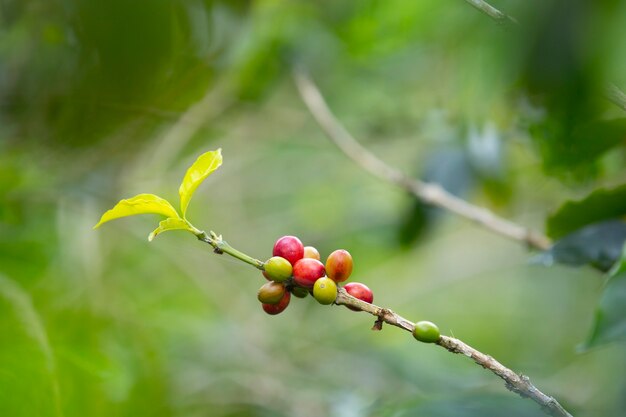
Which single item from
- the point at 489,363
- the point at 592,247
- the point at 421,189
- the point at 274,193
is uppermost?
the point at 274,193

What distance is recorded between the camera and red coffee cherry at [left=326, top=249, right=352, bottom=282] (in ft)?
1.77

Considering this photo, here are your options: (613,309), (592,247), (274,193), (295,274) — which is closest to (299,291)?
(295,274)

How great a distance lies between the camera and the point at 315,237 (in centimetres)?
218

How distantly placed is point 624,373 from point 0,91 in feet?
4.03

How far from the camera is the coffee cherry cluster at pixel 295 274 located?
53 centimetres

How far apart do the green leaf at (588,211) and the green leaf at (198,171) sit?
45 centimetres

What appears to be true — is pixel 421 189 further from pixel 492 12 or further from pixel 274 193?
pixel 274 193

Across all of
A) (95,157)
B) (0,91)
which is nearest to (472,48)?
(0,91)

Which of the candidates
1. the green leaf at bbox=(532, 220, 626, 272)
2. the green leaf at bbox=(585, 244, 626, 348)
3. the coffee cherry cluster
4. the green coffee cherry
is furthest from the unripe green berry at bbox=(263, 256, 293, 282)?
the green leaf at bbox=(532, 220, 626, 272)

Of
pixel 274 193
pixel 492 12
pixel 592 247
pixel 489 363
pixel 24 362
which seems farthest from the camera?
pixel 274 193

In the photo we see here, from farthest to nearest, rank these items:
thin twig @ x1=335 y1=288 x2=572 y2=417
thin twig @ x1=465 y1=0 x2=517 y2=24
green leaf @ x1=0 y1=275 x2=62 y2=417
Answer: green leaf @ x1=0 y1=275 x2=62 y2=417 < thin twig @ x1=335 y1=288 x2=572 y2=417 < thin twig @ x1=465 y1=0 x2=517 y2=24

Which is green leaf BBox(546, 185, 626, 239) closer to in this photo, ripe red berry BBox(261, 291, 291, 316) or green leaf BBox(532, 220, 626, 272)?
green leaf BBox(532, 220, 626, 272)

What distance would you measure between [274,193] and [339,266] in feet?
6.77

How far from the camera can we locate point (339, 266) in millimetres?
540
